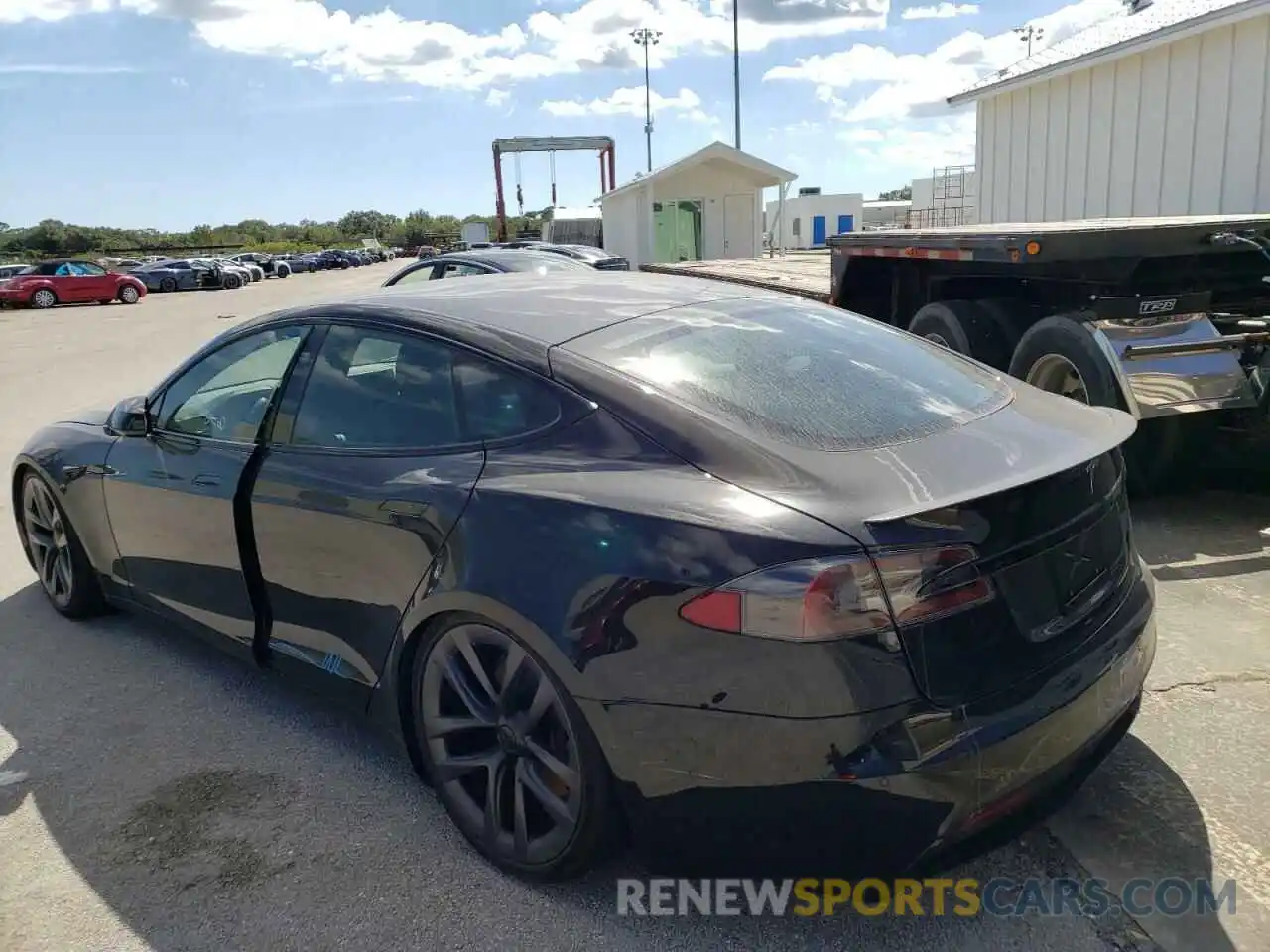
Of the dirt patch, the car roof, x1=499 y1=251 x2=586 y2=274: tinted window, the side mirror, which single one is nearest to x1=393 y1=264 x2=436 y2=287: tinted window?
x1=499 y1=251 x2=586 y2=274: tinted window

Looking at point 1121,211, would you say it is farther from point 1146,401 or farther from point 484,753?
point 484,753

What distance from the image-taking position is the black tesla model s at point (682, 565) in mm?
2043

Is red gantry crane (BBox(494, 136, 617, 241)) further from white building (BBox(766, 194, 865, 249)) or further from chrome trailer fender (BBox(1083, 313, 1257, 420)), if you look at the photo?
chrome trailer fender (BBox(1083, 313, 1257, 420))

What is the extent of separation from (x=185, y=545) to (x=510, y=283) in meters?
1.49

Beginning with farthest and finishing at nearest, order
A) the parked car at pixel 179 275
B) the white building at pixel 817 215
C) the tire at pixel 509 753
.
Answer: the white building at pixel 817 215
the parked car at pixel 179 275
the tire at pixel 509 753

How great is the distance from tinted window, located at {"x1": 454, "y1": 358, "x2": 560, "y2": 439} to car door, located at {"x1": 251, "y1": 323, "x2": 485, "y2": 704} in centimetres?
5

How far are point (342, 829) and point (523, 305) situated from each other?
5.32 feet

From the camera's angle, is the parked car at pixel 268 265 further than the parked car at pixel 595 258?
Yes

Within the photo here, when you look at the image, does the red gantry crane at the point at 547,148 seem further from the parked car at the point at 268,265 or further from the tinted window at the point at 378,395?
the tinted window at the point at 378,395

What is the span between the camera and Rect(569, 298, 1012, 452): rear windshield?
8.16 feet

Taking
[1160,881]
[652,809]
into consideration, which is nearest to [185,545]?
[652,809]

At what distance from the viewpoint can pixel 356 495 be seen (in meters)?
2.85

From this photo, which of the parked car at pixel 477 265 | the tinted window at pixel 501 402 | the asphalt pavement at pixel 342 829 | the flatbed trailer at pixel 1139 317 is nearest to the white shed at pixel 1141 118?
the flatbed trailer at pixel 1139 317

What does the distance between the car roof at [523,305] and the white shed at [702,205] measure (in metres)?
26.9
